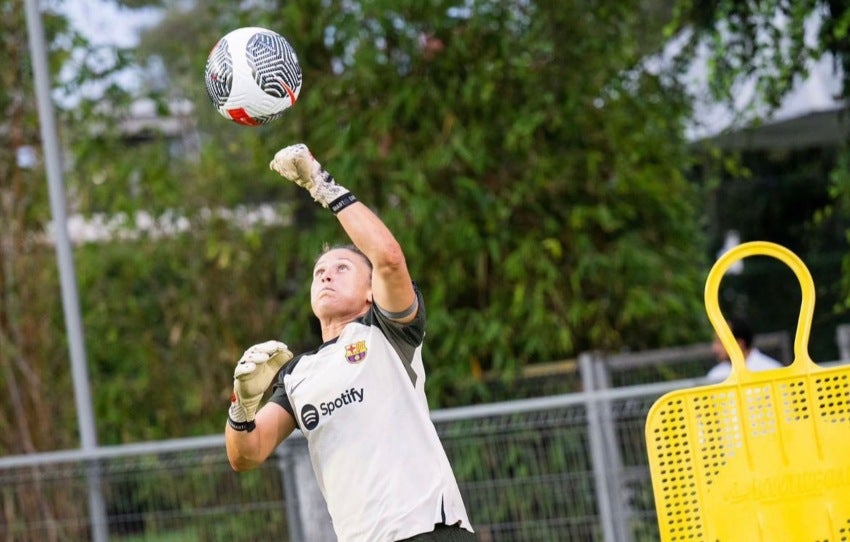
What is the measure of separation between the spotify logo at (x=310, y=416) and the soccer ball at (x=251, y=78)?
3.72 ft

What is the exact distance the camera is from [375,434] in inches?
170

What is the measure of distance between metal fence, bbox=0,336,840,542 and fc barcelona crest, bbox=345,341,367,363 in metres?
3.59

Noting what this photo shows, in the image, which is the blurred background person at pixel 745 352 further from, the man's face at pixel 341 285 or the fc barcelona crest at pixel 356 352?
the fc barcelona crest at pixel 356 352

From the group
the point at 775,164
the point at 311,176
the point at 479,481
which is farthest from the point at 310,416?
the point at 775,164

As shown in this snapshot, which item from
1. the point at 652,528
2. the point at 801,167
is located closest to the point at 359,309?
the point at 652,528

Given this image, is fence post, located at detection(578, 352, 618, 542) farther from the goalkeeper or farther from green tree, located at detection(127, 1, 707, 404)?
the goalkeeper

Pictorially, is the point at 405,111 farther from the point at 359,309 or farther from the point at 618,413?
the point at 359,309

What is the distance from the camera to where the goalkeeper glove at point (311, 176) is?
4.20 metres

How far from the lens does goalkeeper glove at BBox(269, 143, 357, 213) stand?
4.20 meters

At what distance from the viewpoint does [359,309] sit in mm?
4586

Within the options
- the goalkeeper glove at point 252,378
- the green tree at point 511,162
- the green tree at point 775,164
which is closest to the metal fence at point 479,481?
the green tree at point 775,164

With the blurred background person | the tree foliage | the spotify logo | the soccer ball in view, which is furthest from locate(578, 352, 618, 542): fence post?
the spotify logo

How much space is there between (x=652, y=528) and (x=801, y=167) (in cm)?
656

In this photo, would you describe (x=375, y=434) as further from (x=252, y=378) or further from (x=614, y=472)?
(x=614, y=472)
